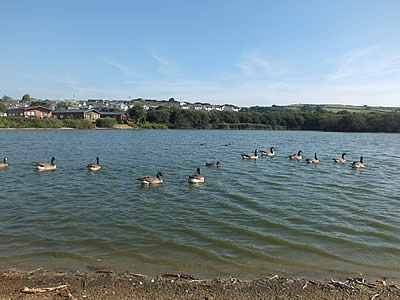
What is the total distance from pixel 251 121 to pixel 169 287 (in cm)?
10629

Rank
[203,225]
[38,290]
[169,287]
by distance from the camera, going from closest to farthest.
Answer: [38,290] < [169,287] < [203,225]

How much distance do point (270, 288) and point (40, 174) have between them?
53.3 feet

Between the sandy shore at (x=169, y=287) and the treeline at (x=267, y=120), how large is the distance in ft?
285

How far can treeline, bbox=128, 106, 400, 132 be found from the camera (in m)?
89.1

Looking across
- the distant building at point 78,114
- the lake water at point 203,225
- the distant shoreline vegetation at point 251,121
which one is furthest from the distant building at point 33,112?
the lake water at point 203,225

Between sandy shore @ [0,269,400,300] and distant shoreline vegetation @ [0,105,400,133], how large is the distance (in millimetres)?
75497

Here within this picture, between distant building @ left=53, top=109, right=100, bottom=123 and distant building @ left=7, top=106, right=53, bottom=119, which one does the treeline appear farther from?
distant building @ left=7, top=106, right=53, bottom=119

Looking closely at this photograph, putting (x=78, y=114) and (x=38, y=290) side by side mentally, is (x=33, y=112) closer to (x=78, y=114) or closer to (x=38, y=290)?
(x=78, y=114)

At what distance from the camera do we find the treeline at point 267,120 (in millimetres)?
89062

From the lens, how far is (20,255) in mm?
7133

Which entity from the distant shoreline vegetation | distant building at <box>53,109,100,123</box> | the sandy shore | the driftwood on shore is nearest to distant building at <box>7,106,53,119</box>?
distant building at <box>53,109,100,123</box>

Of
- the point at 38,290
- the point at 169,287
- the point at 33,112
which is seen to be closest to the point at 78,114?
the point at 33,112

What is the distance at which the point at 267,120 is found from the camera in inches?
4284

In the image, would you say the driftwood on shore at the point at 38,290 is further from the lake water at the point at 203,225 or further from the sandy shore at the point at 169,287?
the lake water at the point at 203,225
